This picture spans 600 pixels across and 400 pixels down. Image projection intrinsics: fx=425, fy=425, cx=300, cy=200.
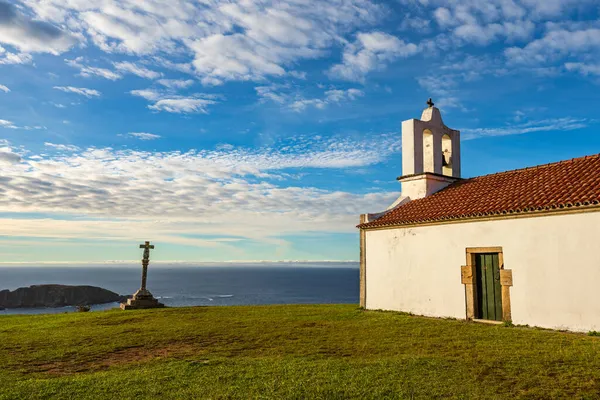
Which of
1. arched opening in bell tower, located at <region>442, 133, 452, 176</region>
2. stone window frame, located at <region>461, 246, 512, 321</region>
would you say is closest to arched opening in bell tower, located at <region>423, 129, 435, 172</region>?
arched opening in bell tower, located at <region>442, 133, 452, 176</region>

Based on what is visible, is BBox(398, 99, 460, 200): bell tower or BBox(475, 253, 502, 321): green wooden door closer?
BBox(475, 253, 502, 321): green wooden door

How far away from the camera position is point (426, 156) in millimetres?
18672

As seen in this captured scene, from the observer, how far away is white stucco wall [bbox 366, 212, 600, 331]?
1050cm

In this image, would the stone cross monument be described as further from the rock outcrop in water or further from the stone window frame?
the rock outcrop in water

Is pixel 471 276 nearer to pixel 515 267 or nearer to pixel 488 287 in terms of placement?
pixel 488 287

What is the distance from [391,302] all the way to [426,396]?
411 inches

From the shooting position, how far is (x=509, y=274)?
12.0m

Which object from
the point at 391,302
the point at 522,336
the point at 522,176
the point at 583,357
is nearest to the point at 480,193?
the point at 522,176

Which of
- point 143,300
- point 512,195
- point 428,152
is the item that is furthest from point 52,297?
point 512,195

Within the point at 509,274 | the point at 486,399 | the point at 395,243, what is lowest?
the point at 486,399

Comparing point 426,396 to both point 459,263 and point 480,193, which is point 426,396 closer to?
point 459,263

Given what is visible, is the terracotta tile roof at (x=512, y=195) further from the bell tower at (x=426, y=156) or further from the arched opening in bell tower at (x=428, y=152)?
the arched opening in bell tower at (x=428, y=152)

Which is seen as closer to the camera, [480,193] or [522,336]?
[522,336]

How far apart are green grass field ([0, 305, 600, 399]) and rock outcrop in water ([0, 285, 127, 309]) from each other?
93977mm
